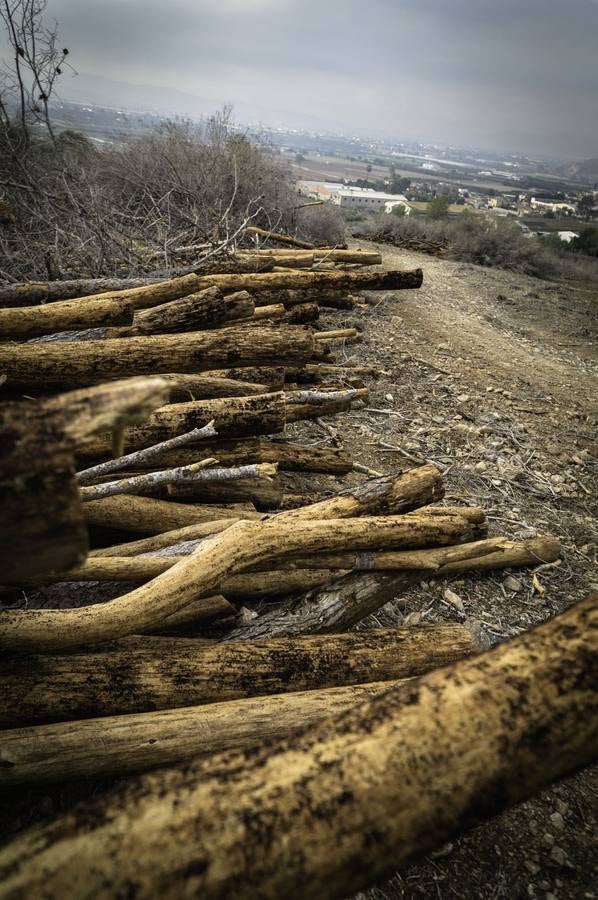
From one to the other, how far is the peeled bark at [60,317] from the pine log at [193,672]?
2.32m

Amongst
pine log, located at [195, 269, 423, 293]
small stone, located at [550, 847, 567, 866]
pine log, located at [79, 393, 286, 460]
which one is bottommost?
small stone, located at [550, 847, 567, 866]

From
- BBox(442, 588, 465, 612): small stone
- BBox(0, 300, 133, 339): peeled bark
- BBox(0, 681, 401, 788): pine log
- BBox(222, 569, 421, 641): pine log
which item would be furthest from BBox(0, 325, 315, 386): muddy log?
BBox(442, 588, 465, 612): small stone

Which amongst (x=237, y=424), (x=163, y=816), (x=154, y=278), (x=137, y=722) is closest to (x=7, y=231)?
(x=154, y=278)

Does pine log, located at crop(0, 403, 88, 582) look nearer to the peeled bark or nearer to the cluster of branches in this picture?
the peeled bark

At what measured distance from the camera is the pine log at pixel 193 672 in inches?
67.2

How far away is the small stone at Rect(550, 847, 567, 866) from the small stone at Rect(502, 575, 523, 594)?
1.50 m

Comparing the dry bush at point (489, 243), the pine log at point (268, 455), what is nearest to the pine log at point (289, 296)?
the pine log at point (268, 455)

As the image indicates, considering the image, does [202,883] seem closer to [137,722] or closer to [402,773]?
[402,773]

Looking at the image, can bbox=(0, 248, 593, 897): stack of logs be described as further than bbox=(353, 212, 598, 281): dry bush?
No

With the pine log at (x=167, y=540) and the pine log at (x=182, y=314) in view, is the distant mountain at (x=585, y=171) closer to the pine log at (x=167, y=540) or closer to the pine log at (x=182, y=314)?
the pine log at (x=182, y=314)

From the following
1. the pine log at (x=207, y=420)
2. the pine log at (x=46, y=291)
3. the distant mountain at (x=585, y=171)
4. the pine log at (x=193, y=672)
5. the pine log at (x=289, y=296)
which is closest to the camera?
the pine log at (x=193, y=672)

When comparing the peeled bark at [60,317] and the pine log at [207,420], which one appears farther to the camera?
the peeled bark at [60,317]

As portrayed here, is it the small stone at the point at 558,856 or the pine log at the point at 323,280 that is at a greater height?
the pine log at the point at 323,280

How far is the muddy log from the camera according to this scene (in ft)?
9.18
